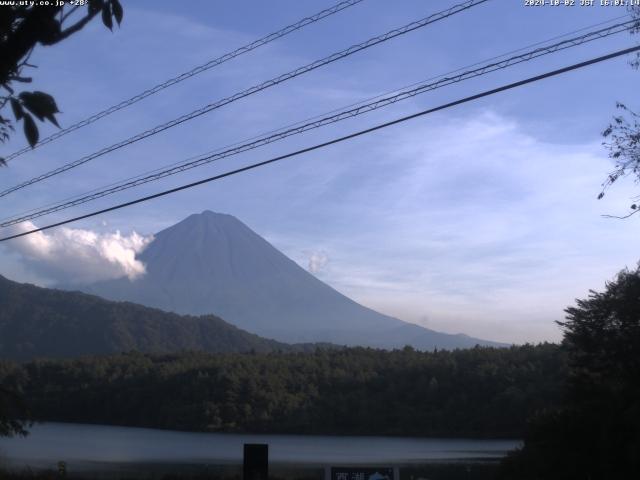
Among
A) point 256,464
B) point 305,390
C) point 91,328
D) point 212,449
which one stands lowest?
point 212,449

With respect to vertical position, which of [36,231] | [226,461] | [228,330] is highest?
[228,330]

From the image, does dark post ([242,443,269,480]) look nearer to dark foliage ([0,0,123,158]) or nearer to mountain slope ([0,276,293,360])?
dark foliage ([0,0,123,158])

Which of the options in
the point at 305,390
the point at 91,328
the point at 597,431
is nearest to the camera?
the point at 597,431

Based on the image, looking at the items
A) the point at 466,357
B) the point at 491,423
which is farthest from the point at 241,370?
the point at 491,423

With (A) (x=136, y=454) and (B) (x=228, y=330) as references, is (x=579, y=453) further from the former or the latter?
(B) (x=228, y=330)

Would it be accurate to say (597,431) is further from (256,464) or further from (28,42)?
(28,42)

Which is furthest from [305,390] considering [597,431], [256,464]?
[256,464]
